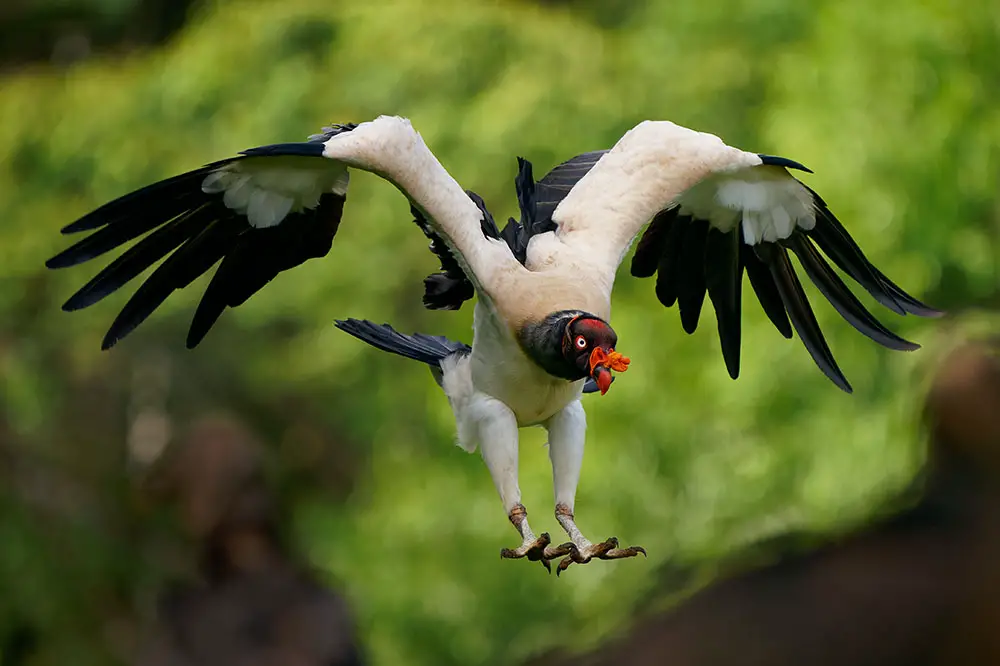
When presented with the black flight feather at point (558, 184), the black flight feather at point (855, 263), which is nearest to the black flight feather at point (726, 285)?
the black flight feather at point (855, 263)

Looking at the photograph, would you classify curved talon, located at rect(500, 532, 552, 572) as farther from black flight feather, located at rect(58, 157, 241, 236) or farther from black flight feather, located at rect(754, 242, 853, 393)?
black flight feather, located at rect(754, 242, 853, 393)

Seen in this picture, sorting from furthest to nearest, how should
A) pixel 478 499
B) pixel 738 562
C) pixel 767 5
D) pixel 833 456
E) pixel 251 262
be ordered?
pixel 767 5, pixel 478 499, pixel 833 456, pixel 738 562, pixel 251 262

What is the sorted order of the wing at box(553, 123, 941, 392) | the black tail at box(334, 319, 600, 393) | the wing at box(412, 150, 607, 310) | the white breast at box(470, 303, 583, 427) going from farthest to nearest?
the black tail at box(334, 319, 600, 393), the wing at box(553, 123, 941, 392), the wing at box(412, 150, 607, 310), the white breast at box(470, 303, 583, 427)

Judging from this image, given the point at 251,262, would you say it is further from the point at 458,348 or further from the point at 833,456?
the point at 833,456

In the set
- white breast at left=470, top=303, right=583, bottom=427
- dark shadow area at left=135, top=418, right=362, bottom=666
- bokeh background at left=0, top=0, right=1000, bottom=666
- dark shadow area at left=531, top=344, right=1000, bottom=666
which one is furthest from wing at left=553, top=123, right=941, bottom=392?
dark shadow area at left=135, top=418, right=362, bottom=666

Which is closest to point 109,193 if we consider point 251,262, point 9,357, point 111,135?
point 111,135

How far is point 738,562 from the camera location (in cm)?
835

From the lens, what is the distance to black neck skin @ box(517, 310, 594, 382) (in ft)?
13.5

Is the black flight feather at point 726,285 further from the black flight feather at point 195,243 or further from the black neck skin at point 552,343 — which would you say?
the black flight feather at point 195,243

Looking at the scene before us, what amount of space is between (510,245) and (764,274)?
1.12 m

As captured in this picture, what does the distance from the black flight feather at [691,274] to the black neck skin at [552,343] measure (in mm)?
1132

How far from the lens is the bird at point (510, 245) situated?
418 cm

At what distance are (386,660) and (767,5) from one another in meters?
5.18

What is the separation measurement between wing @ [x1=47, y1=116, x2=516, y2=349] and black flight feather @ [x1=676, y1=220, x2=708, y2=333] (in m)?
0.98
